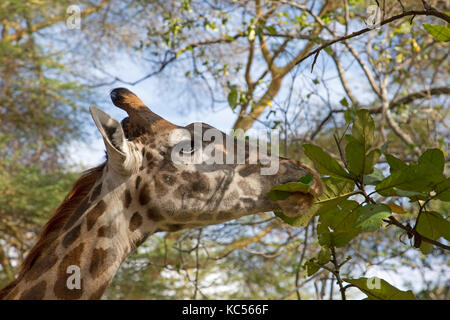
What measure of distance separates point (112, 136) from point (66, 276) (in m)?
0.54

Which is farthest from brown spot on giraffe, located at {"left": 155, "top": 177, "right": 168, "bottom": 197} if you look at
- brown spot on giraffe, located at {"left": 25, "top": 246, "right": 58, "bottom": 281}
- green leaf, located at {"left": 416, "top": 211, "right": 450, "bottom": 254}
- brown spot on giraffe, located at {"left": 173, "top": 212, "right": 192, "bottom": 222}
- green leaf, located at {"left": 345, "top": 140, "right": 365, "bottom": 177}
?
green leaf, located at {"left": 416, "top": 211, "right": 450, "bottom": 254}

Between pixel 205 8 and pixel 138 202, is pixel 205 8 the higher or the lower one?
the higher one

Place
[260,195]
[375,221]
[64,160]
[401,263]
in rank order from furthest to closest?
[64,160]
[401,263]
[260,195]
[375,221]

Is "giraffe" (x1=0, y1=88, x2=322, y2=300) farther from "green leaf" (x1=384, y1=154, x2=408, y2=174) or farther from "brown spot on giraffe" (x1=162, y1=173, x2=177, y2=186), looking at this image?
"green leaf" (x1=384, y1=154, x2=408, y2=174)

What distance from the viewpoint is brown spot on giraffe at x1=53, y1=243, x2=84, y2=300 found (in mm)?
1871

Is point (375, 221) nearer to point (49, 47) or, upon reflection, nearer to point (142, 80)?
point (142, 80)

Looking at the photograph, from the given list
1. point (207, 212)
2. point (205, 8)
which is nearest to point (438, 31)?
point (207, 212)

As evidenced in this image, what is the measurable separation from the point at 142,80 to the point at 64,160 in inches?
257

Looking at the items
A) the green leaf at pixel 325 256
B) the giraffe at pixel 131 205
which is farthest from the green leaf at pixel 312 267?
the giraffe at pixel 131 205

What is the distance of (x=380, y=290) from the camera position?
1.49m

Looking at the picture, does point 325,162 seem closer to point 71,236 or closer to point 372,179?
point 372,179

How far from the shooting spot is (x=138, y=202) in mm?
2084

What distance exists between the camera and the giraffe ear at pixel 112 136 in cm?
190

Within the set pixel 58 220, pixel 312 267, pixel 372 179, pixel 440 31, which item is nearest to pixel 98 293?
pixel 58 220
